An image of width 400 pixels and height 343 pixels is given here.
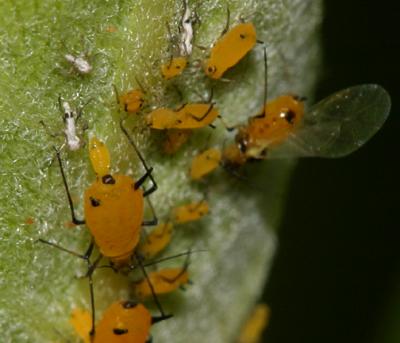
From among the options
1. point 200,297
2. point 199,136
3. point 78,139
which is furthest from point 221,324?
point 78,139

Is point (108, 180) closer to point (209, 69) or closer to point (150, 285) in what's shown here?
point (209, 69)

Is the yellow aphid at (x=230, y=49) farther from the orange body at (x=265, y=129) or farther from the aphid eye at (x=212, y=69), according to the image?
the orange body at (x=265, y=129)

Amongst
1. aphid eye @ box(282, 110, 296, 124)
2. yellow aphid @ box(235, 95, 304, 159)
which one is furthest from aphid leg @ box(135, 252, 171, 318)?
aphid eye @ box(282, 110, 296, 124)

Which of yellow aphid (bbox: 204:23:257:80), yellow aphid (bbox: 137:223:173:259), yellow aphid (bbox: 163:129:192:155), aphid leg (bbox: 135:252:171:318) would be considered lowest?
aphid leg (bbox: 135:252:171:318)

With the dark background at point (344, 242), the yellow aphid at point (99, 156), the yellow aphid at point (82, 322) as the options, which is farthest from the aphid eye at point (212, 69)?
the yellow aphid at point (82, 322)

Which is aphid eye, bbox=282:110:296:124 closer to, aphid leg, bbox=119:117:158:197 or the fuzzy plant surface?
the fuzzy plant surface

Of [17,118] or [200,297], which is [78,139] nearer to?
[17,118]

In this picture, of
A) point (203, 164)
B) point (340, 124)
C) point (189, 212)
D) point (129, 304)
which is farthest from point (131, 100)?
point (340, 124)
